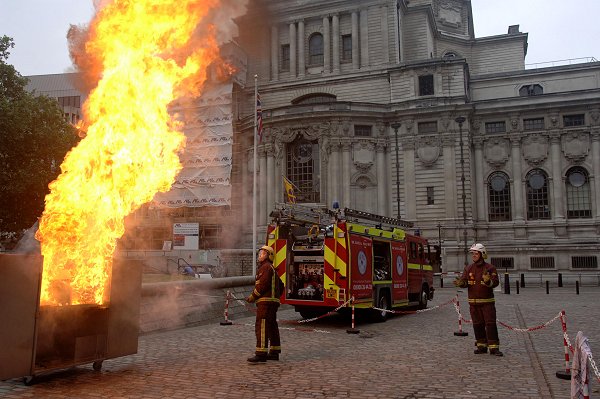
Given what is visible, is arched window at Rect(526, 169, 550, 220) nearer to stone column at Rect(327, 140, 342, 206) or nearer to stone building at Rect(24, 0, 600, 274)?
stone building at Rect(24, 0, 600, 274)

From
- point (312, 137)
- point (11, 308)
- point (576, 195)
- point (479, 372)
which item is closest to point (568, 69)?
point (576, 195)

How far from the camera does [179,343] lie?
10938 millimetres

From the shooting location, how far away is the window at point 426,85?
144ft

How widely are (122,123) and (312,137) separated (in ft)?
112

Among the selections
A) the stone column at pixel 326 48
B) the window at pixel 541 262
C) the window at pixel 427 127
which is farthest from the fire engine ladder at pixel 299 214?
the stone column at pixel 326 48

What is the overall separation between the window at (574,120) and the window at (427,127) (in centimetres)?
1077

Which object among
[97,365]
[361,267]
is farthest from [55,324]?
[361,267]

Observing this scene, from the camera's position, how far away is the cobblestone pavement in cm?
691

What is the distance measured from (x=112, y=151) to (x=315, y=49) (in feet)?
145

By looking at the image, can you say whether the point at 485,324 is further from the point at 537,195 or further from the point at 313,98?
the point at 313,98

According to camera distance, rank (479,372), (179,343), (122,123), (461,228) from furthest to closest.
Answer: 1. (461,228)
2. (179,343)
3. (122,123)
4. (479,372)

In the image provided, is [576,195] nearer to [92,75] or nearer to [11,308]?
[92,75]

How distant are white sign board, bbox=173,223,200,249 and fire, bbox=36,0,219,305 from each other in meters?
33.6

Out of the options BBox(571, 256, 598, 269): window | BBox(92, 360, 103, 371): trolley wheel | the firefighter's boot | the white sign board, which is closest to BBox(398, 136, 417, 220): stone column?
BBox(571, 256, 598, 269): window
